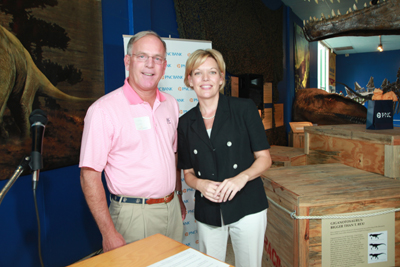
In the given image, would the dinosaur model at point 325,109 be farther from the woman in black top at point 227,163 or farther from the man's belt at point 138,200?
the man's belt at point 138,200

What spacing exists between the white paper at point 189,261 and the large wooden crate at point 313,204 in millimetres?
858

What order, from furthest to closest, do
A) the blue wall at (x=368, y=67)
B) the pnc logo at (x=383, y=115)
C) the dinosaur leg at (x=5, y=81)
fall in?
1. the blue wall at (x=368, y=67)
2. the pnc logo at (x=383, y=115)
3. the dinosaur leg at (x=5, y=81)

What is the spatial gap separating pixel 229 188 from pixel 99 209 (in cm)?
70

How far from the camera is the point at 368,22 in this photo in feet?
8.97

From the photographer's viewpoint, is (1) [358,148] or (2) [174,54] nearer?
(1) [358,148]

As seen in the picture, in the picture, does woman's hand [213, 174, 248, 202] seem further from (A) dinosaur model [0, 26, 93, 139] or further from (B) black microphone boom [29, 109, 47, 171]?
(A) dinosaur model [0, 26, 93, 139]

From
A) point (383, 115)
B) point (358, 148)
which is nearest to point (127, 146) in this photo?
point (358, 148)

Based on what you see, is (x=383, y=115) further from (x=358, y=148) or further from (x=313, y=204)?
(x=313, y=204)

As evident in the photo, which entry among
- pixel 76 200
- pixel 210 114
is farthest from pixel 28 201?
pixel 210 114

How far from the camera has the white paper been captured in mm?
909

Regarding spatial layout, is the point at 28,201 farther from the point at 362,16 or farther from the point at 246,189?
the point at 362,16

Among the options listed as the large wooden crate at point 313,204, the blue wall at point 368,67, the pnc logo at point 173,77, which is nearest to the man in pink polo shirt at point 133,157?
the large wooden crate at point 313,204

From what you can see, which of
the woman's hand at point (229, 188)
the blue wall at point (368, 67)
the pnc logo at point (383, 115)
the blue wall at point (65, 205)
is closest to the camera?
the woman's hand at point (229, 188)

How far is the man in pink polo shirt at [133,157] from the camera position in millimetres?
1413
